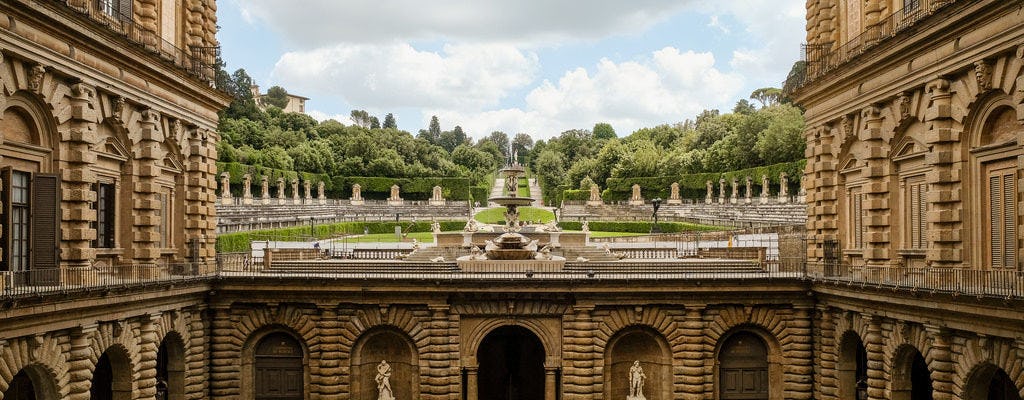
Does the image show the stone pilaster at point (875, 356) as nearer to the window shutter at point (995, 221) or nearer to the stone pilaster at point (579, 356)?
the window shutter at point (995, 221)

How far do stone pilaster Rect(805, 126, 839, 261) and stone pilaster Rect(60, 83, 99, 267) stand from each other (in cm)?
1979

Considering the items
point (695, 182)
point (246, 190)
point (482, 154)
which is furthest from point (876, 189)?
point (482, 154)

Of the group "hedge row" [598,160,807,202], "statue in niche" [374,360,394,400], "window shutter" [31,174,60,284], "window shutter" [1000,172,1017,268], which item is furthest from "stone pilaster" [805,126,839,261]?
"hedge row" [598,160,807,202]

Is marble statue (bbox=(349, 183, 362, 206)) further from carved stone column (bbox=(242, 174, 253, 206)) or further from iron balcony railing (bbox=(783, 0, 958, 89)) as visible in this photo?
iron balcony railing (bbox=(783, 0, 958, 89))

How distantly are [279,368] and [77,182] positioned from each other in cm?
844

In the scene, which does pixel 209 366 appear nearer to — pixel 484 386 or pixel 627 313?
pixel 484 386

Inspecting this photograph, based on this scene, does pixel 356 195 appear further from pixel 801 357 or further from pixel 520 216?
pixel 801 357

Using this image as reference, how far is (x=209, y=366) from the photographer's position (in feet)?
82.2

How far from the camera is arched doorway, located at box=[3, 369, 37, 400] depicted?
779 inches

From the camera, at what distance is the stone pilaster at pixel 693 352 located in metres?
24.6

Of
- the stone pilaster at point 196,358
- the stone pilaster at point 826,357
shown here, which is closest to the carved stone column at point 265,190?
the stone pilaster at point 196,358

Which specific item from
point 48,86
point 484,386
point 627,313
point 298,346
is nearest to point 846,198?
point 627,313

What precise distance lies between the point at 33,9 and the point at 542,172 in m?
99.1

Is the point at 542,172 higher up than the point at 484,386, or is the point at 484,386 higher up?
the point at 542,172
